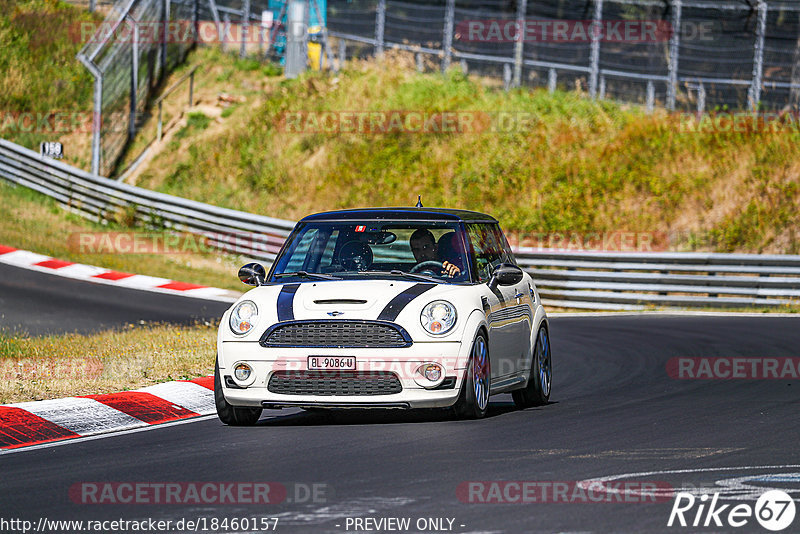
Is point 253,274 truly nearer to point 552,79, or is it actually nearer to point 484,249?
point 484,249

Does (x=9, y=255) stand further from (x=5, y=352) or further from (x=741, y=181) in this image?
(x=741, y=181)

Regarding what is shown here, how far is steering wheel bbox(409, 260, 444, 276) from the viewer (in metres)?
A: 9.80

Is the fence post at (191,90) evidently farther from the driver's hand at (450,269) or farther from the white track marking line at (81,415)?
the driver's hand at (450,269)

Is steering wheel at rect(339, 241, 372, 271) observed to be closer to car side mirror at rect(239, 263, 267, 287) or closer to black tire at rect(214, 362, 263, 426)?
car side mirror at rect(239, 263, 267, 287)

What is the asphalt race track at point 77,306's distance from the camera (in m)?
17.7

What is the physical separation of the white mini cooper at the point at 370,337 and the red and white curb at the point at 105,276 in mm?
12370

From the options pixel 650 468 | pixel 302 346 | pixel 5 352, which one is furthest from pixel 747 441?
pixel 5 352

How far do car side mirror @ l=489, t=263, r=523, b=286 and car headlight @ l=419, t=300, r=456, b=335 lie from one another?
2.69 ft

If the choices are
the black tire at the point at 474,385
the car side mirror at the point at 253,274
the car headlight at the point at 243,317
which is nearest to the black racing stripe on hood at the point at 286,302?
the car headlight at the point at 243,317

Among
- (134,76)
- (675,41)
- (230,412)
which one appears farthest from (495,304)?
(134,76)

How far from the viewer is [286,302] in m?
9.08

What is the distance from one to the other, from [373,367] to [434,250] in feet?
5.02

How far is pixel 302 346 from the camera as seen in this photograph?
887cm

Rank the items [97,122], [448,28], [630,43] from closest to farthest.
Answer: [630,43]
[97,122]
[448,28]
